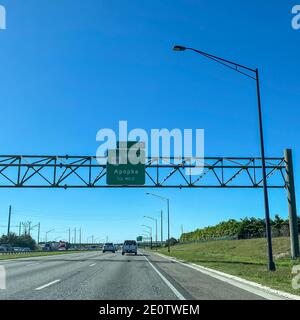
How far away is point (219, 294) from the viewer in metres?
13.0

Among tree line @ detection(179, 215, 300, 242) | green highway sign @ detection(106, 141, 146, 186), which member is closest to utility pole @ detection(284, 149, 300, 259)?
green highway sign @ detection(106, 141, 146, 186)

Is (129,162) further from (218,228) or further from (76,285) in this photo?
(218,228)

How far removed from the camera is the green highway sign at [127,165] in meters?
36.0

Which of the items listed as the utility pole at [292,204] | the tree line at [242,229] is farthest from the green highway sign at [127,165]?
the tree line at [242,229]

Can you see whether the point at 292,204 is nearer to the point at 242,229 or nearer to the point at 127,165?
the point at 127,165

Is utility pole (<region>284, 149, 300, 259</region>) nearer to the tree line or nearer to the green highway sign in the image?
the green highway sign

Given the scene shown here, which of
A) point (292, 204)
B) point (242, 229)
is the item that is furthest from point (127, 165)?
point (242, 229)

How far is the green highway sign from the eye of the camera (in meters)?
36.0
